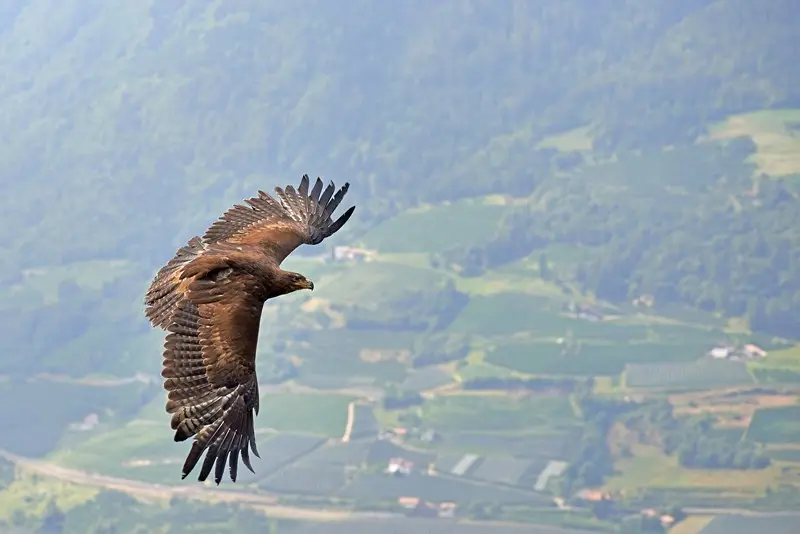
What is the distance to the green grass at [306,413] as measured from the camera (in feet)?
283

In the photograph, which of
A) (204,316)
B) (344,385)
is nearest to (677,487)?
(344,385)

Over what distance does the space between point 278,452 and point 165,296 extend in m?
64.5

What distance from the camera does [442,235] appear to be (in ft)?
383

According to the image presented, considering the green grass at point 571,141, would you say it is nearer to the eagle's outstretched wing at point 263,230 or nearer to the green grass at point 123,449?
the green grass at point 123,449

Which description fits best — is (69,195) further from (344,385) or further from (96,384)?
(344,385)

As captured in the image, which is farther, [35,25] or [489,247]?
[35,25]

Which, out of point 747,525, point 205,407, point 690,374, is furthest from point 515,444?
point 205,407

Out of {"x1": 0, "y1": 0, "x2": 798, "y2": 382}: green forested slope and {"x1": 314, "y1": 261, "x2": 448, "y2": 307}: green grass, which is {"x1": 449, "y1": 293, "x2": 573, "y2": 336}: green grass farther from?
Answer: {"x1": 0, "y1": 0, "x2": 798, "y2": 382}: green forested slope

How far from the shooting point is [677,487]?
82.5 metres

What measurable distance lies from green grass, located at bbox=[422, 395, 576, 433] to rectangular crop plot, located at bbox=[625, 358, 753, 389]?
736 centimetres

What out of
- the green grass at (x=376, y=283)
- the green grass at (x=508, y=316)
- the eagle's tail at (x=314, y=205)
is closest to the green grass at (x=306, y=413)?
the green grass at (x=376, y=283)

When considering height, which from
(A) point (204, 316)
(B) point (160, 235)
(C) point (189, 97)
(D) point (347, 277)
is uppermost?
(C) point (189, 97)

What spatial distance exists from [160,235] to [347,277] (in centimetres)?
2701

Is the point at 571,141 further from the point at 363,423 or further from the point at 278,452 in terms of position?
the point at 278,452
